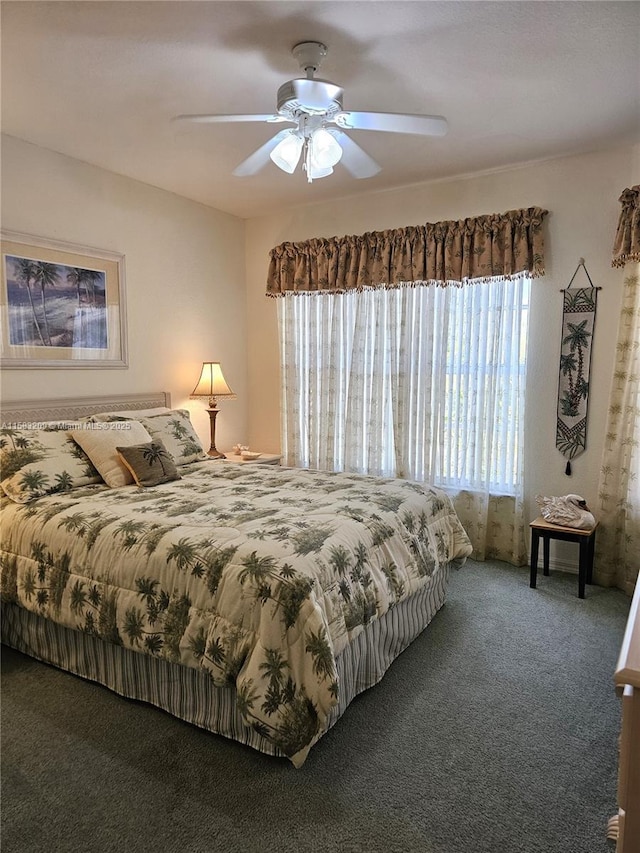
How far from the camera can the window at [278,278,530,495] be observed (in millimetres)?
3818

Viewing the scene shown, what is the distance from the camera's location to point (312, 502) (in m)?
2.65

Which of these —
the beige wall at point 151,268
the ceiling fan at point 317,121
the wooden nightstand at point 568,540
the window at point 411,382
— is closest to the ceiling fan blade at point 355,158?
the ceiling fan at point 317,121

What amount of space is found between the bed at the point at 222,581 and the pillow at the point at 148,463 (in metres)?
0.02

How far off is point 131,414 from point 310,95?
2296mm

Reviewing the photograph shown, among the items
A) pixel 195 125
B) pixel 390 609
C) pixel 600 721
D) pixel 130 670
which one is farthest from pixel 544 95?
pixel 130 670

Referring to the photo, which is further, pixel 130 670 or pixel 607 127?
pixel 607 127

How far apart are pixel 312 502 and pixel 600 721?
1.47 meters

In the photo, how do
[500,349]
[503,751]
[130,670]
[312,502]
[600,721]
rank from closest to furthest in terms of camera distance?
[503,751] → [600,721] → [130,670] → [312,502] → [500,349]

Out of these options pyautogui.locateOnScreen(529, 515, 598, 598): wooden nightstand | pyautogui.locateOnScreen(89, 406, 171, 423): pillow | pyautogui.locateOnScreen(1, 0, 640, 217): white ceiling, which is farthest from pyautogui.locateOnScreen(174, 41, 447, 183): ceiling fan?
pyautogui.locateOnScreen(529, 515, 598, 598): wooden nightstand

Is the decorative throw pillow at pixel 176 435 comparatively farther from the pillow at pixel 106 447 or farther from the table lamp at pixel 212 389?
the table lamp at pixel 212 389

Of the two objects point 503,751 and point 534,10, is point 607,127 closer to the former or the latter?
point 534,10

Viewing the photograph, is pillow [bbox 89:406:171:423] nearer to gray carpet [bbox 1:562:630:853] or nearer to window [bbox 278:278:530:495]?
window [bbox 278:278:530:495]

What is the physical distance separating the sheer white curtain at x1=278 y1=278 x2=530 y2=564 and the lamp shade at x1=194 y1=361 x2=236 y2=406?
633 mm

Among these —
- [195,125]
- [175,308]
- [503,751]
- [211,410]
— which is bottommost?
[503,751]
